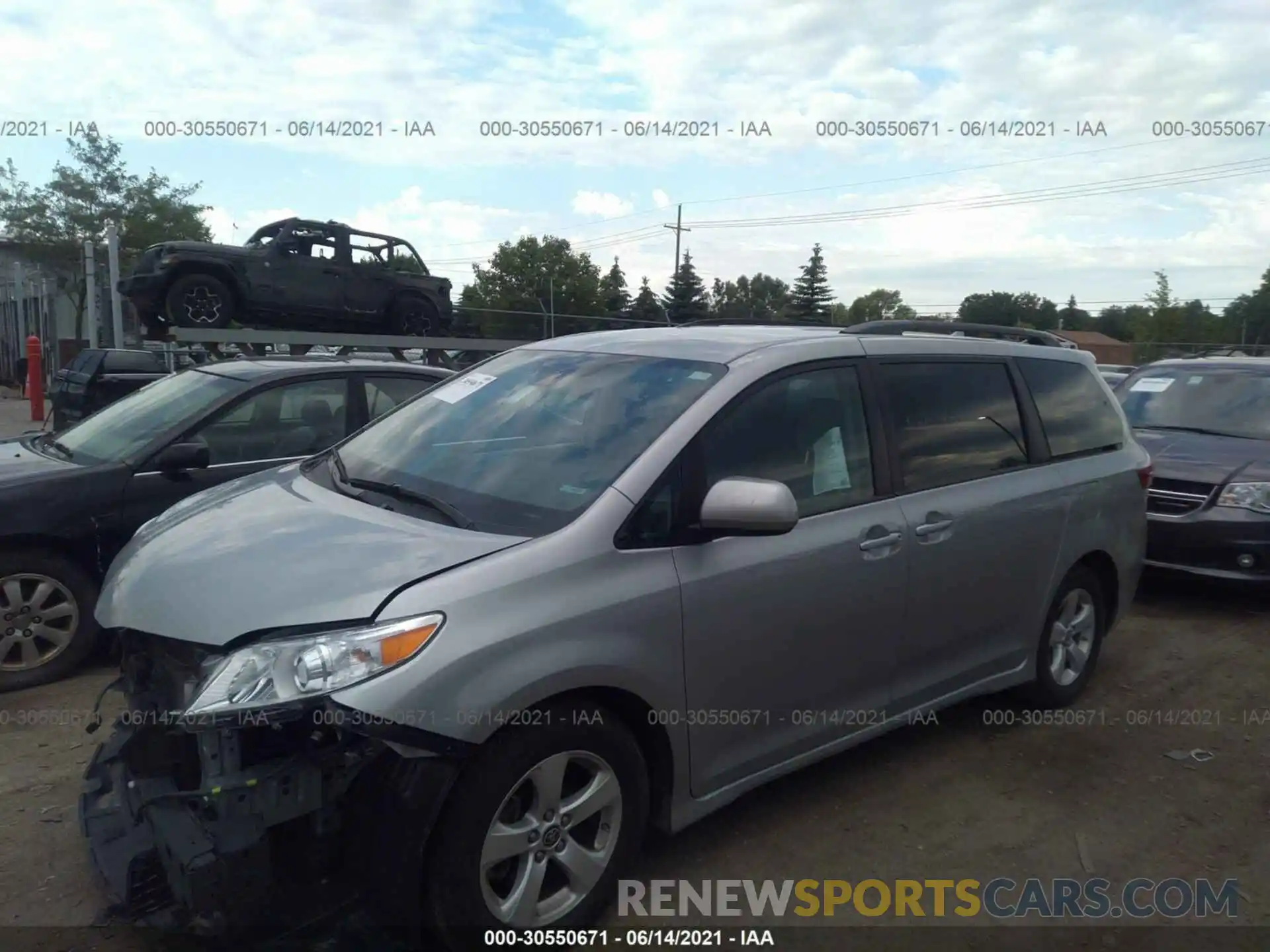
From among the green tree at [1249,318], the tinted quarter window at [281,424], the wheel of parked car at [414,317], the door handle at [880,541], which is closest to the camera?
the door handle at [880,541]

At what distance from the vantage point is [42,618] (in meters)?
4.79

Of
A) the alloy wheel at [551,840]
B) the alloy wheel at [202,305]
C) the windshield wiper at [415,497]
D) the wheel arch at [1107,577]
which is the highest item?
the alloy wheel at [202,305]

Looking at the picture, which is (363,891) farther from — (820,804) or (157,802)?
(820,804)

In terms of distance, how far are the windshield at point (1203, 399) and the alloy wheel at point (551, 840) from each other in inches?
251

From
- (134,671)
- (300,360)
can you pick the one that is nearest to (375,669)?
(134,671)

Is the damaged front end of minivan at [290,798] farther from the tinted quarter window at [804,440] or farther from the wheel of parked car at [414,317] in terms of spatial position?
the wheel of parked car at [414,317]

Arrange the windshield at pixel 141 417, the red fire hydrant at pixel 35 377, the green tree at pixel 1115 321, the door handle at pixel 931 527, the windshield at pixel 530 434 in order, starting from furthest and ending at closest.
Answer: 1. the green tree at pixel 1115 321
2. the red fire hydrant at pixel 35 377
3. the windshield at pixel 141 417
4. the door handle at pixel 931 527
5. the windshield at pixel 530 434

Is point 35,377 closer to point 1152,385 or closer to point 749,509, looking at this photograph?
point 1152,385

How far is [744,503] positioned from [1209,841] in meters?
2.35

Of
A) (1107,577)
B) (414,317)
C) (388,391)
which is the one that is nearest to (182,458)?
(388,391)

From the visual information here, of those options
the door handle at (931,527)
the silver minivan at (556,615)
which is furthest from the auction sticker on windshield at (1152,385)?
the door handle at (931,527)

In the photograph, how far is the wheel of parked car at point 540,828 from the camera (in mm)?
2586

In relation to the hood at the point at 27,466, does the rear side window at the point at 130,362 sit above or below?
above

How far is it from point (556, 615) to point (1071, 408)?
3.29m
